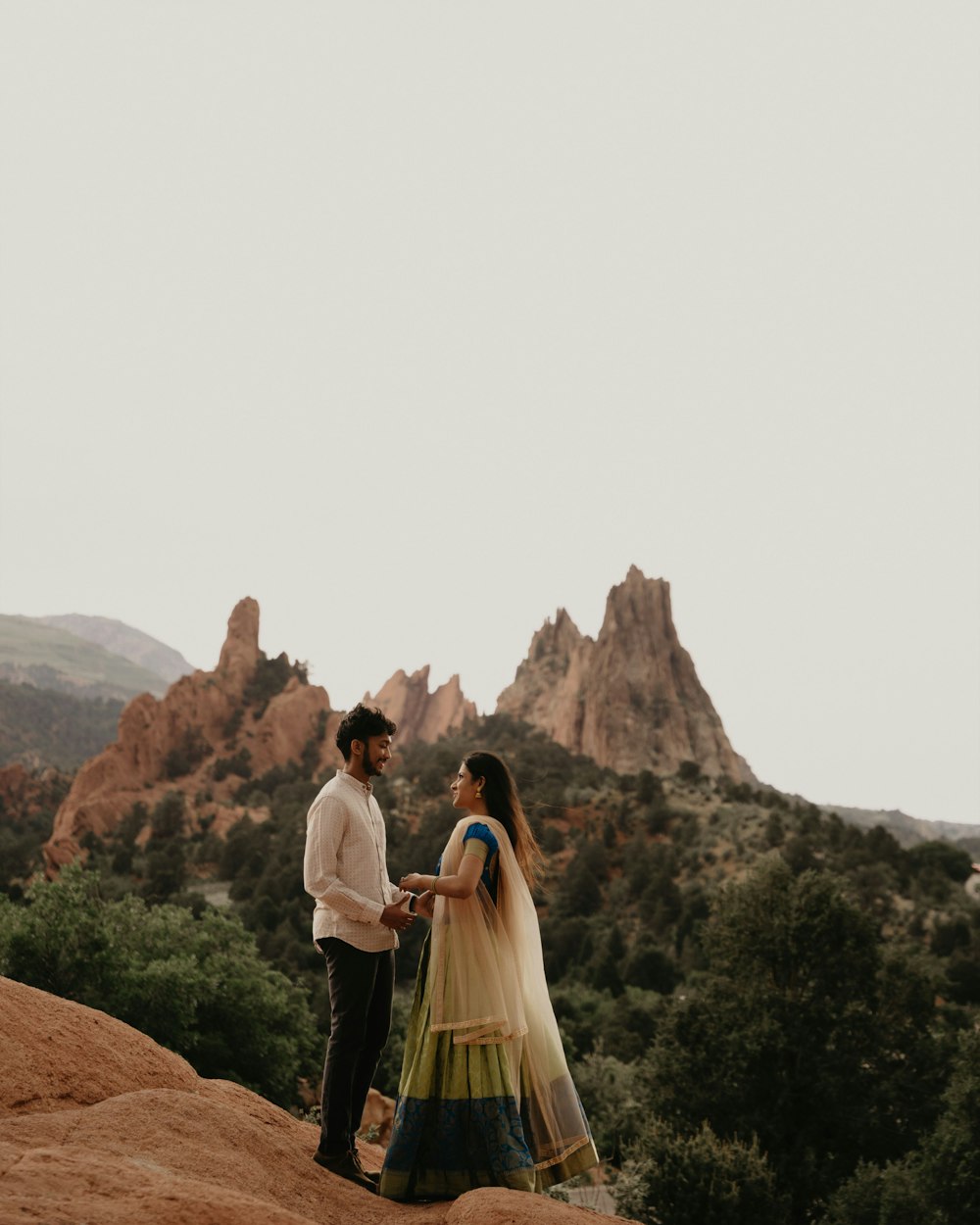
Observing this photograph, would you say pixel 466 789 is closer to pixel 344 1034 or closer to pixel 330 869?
pixel 330 869

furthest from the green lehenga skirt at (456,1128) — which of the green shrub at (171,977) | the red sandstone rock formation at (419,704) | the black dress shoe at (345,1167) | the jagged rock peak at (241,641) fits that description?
the red sandstone rock formation at (419,704)

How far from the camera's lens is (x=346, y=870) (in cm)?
535

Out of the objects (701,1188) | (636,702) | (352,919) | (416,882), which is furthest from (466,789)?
(636,702)

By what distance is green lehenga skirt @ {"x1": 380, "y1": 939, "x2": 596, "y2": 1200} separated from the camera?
4.95 meters

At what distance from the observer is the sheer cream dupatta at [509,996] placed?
17.0 feet

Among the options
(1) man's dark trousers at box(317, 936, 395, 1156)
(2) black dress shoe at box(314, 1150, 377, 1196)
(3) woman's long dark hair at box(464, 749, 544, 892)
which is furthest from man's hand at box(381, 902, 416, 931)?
(2) black dress shoe at box(314, 1150, 377, 1196)

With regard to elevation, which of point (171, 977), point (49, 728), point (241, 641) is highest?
point (241, 641)

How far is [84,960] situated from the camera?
17.6m

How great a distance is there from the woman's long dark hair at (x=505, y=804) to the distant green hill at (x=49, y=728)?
304 feet

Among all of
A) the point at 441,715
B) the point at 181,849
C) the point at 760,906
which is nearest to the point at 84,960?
the point at 760,906

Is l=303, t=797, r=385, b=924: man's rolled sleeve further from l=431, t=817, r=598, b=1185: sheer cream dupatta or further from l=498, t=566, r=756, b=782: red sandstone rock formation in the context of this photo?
l=498, t=566, r=756, b=782: red sandstone rock formation

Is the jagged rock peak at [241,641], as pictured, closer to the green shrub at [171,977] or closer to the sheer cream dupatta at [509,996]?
the green shrub at [171,977]

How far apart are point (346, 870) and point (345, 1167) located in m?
1.43

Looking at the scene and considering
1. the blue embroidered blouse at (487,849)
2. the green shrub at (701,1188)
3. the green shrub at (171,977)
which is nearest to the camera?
the blue embroidered blouse at (487,849)
